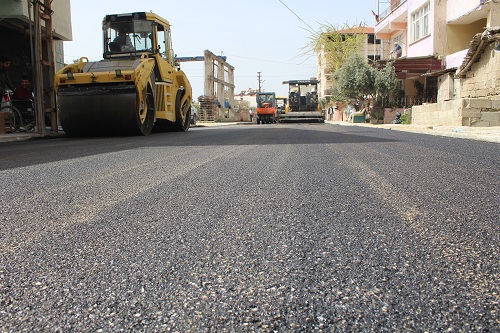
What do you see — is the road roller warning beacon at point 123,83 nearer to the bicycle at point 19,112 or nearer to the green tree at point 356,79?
the bicycle at point 19,112

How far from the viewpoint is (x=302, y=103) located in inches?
1183

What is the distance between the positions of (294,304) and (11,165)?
4271 mm

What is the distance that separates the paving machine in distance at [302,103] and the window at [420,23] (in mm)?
7202

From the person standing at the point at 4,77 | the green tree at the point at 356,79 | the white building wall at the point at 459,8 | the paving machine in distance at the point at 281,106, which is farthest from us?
the paving machine in distance at the point at 281,106

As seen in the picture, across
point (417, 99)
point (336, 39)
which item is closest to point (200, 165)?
point (417, 99)

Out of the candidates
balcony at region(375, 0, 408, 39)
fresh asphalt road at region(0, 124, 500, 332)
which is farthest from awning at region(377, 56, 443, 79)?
fresh asphalt road at region(0, 124, 500, 332)

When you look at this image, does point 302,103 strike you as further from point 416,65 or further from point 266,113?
point 416,65

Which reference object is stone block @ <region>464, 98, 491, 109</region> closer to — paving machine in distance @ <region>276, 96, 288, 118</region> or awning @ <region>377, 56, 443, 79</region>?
awning @ <region>377, 56, 443, 79</region>

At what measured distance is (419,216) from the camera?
2.30 metres

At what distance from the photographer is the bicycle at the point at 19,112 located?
10.8 m

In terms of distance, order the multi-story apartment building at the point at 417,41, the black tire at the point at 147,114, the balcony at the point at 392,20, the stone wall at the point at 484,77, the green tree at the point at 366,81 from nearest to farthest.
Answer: the black tire at the point at 147,114 < the stone wall at the point at 484,77 < the multi-story apartment building at the point at 417,41 < the green tree at the point at 366,81 < the balcony at the point at 392,20

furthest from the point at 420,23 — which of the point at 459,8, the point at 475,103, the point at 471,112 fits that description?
the point at 471,112

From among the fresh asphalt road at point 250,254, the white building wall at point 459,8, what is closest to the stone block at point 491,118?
the white building wall at point 459,8

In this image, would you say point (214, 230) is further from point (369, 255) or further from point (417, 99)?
point (417, 99)
